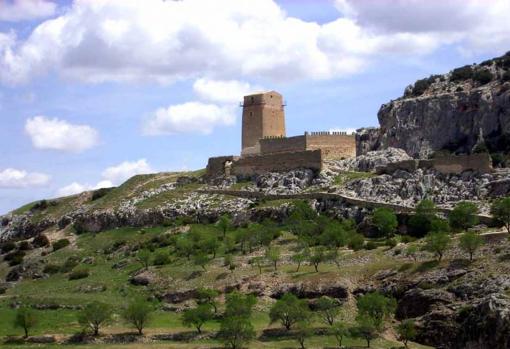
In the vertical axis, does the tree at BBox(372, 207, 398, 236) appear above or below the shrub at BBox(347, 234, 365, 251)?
above

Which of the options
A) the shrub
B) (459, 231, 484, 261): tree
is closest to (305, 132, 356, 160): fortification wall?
the shrub

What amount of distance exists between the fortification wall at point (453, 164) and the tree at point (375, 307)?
23855 millimetres

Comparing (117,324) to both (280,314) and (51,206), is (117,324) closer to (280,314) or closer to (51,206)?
(280,314)

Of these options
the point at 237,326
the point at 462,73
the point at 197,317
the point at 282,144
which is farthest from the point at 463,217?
the point at 462,73

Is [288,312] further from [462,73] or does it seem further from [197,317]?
[462,73]

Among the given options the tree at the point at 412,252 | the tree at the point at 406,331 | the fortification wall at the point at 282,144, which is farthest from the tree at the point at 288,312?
the fortification wall at the point at 282,144

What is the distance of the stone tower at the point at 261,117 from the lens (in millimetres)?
99188

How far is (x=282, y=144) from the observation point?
90.1m

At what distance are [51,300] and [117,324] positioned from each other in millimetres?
9325

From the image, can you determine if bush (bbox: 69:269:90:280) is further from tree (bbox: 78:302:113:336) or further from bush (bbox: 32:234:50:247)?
bush (bbox: 32:234:50:247)

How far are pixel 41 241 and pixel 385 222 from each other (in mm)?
42770

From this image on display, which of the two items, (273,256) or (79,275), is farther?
(79,275)

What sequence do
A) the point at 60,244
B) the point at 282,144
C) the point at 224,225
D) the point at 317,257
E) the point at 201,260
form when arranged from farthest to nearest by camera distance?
the point at 282,144, the point at 60,244, the point at 224,225, the point at 201,260, the point at 317,257

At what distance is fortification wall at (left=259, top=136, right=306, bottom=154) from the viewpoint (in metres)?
88.0
